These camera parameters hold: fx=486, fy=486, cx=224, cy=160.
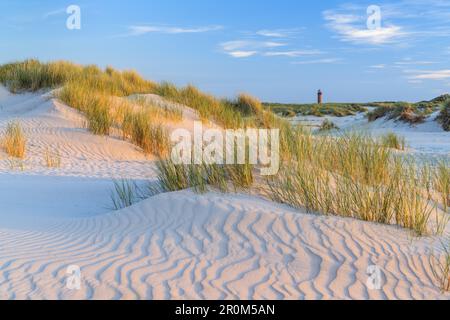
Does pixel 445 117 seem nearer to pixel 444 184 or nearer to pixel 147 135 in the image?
pixel 147 135

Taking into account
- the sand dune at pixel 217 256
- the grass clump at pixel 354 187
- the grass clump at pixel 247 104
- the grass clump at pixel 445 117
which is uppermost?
the grass clump at pixel 247 104

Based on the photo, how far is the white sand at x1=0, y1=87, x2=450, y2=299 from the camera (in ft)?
11.8

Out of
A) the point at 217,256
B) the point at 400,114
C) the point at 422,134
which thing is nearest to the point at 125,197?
the point at 217,256

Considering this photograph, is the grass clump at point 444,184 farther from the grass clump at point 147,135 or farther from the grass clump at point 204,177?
the grass clump at point 147,135

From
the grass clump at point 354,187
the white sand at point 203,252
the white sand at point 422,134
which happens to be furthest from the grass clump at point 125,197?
the white sand at point 422,134

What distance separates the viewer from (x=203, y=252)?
4.23m

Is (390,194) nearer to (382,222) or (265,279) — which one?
(382,222)

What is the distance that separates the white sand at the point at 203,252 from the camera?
3590mm

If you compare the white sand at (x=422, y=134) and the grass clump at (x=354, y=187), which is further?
the white sand at (x=422, y=134)
